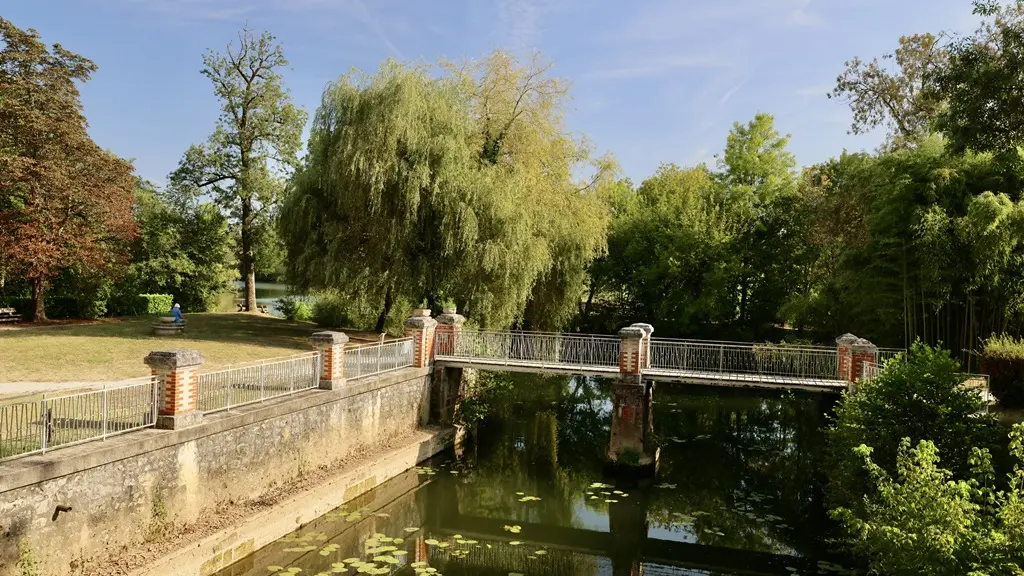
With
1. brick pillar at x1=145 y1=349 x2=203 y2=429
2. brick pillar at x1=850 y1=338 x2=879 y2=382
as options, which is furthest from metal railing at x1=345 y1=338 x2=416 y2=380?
brick pillar at x1=850 y1=338 x2=879 y2=382

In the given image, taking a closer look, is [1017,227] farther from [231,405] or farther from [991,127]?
[231,405]

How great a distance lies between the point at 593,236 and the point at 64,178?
18480 millimetres

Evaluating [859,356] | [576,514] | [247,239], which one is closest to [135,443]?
[576,514]

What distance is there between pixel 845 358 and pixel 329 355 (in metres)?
11.8

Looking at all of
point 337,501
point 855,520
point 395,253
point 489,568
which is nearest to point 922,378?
point 855,520

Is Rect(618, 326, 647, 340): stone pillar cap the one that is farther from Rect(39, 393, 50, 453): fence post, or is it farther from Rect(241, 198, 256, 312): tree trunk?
Rect(241, 198, 256, 312): tree trunk

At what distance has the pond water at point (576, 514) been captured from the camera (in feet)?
34.9

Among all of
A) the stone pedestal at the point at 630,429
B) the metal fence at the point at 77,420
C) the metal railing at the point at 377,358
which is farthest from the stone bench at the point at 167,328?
the stone pedestal at the point at 630,429

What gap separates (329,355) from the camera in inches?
517

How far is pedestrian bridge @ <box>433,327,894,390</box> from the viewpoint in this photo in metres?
15.1

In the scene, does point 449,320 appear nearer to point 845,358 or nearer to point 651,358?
point 651,358

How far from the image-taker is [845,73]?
29.1 meters

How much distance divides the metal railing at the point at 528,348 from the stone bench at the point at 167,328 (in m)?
10.1

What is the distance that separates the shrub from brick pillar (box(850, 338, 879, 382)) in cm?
556
